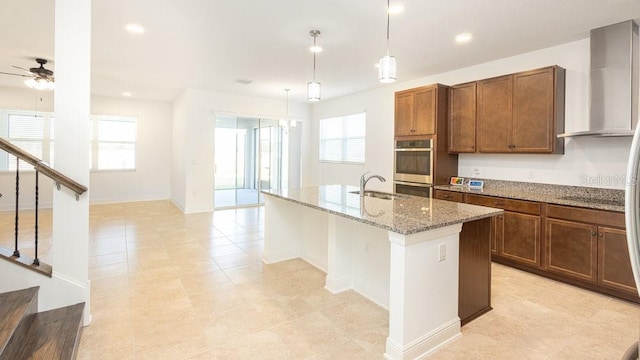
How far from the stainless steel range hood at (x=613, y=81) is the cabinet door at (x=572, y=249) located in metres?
0.99

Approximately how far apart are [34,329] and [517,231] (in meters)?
4.49

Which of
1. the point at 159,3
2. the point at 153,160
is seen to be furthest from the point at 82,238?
the point at 153,160

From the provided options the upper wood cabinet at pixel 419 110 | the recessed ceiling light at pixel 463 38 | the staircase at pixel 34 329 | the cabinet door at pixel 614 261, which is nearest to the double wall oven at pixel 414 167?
the upper wood cabinet at pixel 419 110

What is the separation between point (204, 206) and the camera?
7.15 m

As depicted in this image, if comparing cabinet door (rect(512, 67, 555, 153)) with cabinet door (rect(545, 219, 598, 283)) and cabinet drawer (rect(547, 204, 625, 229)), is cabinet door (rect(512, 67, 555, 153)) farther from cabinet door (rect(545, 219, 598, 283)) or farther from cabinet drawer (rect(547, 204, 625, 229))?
cabinet door (rect(545, 219, 598, 283))

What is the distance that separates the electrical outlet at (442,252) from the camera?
7.22 feet

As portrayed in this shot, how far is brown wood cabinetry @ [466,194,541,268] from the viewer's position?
11.6 feet

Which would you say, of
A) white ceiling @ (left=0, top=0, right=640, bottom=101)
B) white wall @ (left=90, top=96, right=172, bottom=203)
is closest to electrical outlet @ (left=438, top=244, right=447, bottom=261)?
white ceiling @ (left=0, top=0, right=640, bottom=101)

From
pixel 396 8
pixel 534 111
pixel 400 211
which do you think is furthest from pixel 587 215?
pixel 396 8

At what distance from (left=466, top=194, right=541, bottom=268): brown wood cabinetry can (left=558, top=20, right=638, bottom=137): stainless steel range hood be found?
0.93m

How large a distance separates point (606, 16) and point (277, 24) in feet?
10.8

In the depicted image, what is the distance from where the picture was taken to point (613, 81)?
3.31m

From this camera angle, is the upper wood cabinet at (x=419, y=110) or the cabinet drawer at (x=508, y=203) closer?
the cabinet drawer at (x=508, y=203)

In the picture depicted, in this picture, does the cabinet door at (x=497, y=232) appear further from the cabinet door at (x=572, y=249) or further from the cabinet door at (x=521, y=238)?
Answer: the cabinet door at (x=572, y=249)
